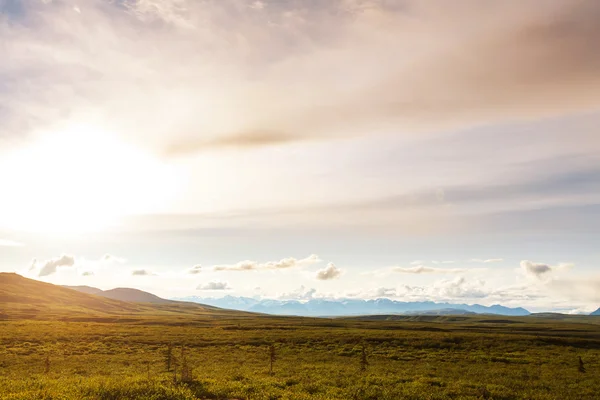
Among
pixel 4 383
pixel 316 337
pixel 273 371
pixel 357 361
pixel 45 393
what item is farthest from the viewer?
pixel 316 337

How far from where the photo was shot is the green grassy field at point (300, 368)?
26.8 meters

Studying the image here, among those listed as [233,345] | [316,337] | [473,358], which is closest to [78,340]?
[233,345]

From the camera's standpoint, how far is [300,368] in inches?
1638

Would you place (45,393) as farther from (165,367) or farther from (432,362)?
(432,362)

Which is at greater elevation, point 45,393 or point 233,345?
point 45,393

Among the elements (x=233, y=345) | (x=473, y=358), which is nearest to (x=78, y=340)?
(x=233, y=345)

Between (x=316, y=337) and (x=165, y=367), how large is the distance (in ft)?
125

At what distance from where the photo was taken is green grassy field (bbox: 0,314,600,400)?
26.8 metres

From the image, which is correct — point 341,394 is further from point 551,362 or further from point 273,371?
point 551,362

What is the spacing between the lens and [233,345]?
6669 cm

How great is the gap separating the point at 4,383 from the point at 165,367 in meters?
16.1

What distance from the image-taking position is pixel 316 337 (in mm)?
75312

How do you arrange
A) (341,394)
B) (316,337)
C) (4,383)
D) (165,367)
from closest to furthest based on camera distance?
(341,394)
(4,383)
(165,367)
(316,337)

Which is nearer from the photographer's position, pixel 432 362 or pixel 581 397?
pixel 581 397
